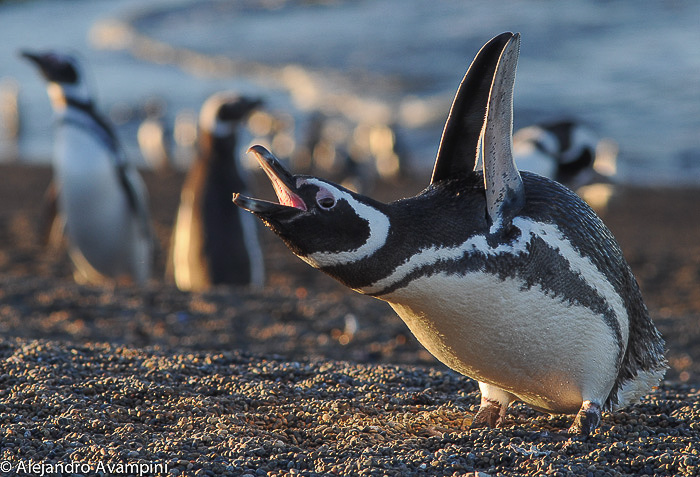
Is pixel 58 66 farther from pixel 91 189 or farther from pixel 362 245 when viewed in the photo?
pixel 362 245

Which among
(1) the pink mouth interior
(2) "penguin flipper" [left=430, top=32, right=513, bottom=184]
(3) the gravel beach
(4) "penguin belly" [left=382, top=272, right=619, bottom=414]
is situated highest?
(2) "penguin flipper" [left=430, top=32, right=513, bottom=184]

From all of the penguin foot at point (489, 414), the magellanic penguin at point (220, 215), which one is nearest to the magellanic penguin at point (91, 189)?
the magellanic penguin at point (220, 215)

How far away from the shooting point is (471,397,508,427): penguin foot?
9.45 feet

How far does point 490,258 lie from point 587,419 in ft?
1.99

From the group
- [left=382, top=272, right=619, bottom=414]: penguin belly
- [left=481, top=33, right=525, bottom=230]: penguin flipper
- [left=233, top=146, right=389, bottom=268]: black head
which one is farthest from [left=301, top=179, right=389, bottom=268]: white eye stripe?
[left=481, top=33, right=525, bottom=230]: penguin flipper

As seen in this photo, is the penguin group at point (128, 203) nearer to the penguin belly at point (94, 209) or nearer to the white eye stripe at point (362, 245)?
the penguin belly at point (94, 209)

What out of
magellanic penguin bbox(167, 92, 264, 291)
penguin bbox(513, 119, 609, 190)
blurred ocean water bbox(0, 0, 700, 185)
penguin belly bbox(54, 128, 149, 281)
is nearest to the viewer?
magellanic penguin bbox(167, 92, 264, 291)

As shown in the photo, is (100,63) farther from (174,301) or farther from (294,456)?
(294,456)

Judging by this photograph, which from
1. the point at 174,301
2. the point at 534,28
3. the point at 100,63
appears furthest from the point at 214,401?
the point at 100,63

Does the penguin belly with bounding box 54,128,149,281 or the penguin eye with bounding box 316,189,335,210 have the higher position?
the penguin eye with bounding box 316,189,335,210

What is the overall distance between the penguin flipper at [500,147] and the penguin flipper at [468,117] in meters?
0.07

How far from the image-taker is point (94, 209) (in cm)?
851

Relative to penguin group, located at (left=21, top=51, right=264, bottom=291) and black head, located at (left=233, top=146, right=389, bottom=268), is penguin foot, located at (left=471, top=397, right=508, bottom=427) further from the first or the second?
penguin group, located at (left=21, top=51, right=264, bottom=291)

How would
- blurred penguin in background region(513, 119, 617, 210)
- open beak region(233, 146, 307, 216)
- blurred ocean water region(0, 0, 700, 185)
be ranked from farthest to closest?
blurred ocean water region(0, 0, 700, 185), blurred penguin in background region(513, 119, 617, 210), open beak region(233, 146, 307, 216)
